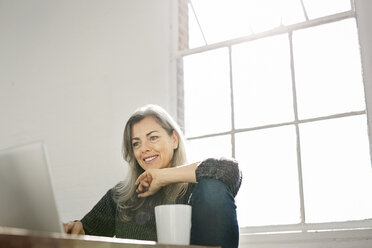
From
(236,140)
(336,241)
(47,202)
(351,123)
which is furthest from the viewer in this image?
(236,140)

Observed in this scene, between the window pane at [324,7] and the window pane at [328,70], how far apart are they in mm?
89

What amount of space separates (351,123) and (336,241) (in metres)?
0.55

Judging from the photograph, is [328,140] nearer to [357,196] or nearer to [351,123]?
[351,123]

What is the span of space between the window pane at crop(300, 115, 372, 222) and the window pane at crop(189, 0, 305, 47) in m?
0.62

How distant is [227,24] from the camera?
290cm

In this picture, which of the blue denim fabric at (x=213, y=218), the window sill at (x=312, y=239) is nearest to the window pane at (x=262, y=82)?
the window sill at (x=312, y=239)

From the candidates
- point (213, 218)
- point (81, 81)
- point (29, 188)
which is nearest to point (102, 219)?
point (213, 218)

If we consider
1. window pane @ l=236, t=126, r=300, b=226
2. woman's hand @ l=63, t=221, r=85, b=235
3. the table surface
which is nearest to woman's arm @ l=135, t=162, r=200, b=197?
woman's hand @ l=63, t=221, r=85, b=235

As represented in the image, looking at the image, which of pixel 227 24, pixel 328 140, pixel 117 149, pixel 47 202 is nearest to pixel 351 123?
pixel 328 140

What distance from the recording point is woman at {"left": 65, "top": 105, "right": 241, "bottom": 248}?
1.31 m

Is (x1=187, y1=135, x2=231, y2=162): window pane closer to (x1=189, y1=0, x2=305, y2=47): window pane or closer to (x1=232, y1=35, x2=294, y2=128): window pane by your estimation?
(x1=232, y1=35, x2=294, y2=128): window pane

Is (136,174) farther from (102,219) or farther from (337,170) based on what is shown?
(337,170)

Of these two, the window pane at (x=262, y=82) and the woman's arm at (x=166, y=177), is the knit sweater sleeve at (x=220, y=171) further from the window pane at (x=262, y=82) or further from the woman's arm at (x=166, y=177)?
the window pane at (x=262, y=82)

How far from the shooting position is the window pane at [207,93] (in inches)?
108
